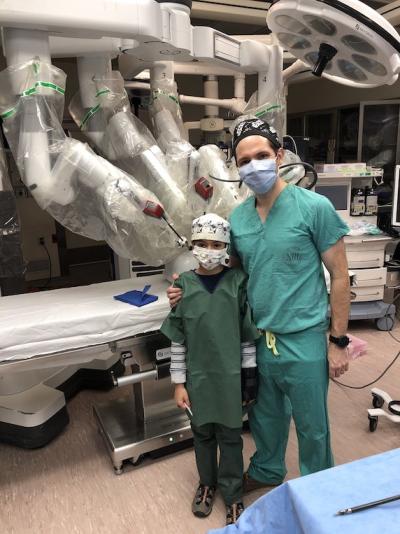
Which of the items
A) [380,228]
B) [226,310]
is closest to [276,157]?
[226,310]

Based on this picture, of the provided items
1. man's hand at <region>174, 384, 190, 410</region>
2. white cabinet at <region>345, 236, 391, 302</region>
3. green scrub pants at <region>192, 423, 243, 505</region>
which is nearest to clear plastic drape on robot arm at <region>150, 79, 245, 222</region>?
man's hand at <region>174, 384, 190, 410</region>

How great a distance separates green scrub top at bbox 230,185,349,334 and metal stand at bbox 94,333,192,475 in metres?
0.60

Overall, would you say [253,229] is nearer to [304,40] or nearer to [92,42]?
[304,40]

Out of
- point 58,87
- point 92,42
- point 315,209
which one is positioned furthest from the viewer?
point 92,42

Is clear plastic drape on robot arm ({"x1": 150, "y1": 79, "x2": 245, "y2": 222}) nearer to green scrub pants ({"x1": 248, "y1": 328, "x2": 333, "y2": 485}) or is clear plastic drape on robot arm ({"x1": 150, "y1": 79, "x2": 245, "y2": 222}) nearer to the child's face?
the child's face

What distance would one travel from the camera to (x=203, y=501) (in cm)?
180

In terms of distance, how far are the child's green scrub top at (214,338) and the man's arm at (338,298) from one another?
11.0 inches

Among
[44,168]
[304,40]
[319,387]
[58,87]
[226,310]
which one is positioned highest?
[304,40]

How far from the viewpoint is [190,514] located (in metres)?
1.79

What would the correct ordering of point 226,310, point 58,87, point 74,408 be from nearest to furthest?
point 226,310
point 58,87
point 74,408

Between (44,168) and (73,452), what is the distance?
140 cm

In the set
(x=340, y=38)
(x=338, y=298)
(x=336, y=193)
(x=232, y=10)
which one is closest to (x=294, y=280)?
(x=338, y=298)

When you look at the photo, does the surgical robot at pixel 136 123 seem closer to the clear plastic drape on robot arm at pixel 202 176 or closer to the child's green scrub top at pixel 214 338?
the clear plastic drape on robot arm at pixel 202 176

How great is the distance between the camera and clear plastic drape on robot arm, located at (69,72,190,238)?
6.34 ft
